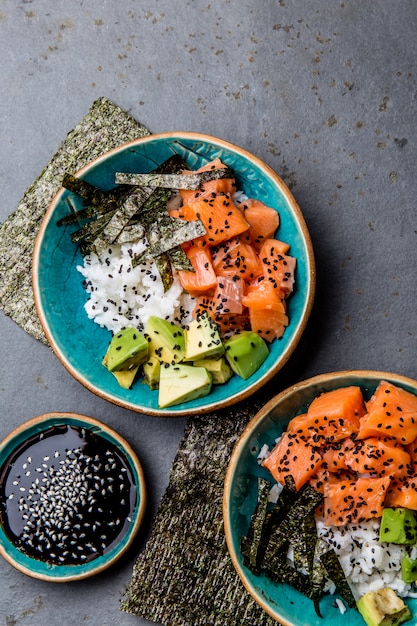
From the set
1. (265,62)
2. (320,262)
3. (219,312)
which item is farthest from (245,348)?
(265,62)

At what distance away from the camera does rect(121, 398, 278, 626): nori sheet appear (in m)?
3.41

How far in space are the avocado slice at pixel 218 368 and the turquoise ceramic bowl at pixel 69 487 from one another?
637mm

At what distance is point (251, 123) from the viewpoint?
12.1ft

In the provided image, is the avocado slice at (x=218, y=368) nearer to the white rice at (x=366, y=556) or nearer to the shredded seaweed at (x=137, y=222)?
the shredded seaweed at (x=137, y=222)

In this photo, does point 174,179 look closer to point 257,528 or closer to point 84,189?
point 84,189

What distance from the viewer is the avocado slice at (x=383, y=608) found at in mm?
3043

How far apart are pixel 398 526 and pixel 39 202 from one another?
8.02 feet

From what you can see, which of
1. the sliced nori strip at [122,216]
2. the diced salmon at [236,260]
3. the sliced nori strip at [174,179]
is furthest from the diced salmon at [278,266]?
the sliced nori strip at [122,216]

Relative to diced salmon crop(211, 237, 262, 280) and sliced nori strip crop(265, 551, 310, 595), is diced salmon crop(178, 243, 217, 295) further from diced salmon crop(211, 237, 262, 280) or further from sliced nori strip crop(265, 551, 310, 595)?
sliced nori strip crop(265, 551, 310, 595)

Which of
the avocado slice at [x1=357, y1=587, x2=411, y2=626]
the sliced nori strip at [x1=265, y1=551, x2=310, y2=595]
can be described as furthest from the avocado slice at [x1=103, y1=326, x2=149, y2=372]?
the avocado slice at [x1=357, y1=587, x2=411, y2=626]

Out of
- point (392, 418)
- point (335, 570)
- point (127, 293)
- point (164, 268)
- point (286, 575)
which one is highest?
point (164, 268)

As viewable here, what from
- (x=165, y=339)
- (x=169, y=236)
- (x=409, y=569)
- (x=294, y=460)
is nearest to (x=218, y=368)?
(x=165, y=339)

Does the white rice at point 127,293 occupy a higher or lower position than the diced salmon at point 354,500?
→ higher

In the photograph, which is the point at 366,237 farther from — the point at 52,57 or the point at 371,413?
the point at 52,57
